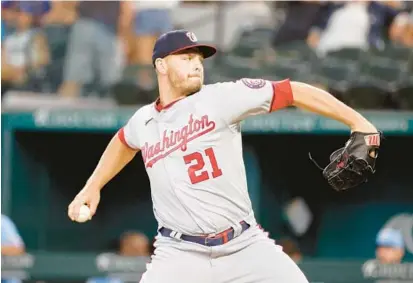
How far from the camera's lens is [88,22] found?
1008 centimetres

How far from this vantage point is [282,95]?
518 centimetres

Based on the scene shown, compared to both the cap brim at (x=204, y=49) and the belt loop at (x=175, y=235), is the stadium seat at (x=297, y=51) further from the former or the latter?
the belt loop at (x=175, y=235)

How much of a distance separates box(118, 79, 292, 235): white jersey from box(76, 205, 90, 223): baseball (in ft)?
1.25

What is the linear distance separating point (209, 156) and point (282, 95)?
42 cm

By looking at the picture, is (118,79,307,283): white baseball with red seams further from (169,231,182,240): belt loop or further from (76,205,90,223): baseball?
(76,205,90,223): baseball

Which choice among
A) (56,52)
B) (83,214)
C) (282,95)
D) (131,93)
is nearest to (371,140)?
(282,95)

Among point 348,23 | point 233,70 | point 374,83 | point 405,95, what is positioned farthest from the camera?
point 348,23

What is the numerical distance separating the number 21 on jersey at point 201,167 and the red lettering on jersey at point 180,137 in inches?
2.7

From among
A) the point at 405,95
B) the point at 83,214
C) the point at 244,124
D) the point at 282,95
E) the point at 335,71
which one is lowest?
the point at 83,214

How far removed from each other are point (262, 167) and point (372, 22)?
153cm

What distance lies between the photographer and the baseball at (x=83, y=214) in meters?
5.49

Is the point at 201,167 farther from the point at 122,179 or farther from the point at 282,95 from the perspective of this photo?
the point at 122,179

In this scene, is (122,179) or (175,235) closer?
(175,235)

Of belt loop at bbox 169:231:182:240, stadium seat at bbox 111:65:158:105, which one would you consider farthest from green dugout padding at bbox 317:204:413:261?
belt loop at bbox 169:231:182:240
